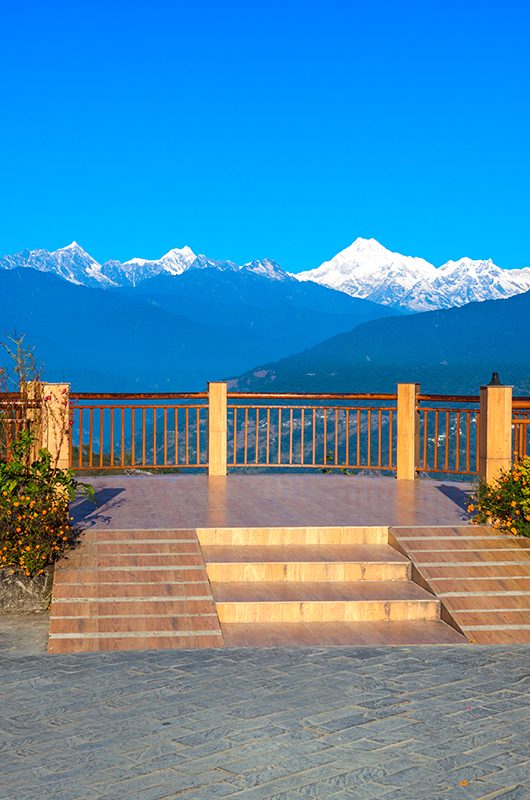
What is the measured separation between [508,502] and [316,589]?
2.20 m

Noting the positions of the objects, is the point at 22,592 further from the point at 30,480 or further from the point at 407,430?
the point at 407,430

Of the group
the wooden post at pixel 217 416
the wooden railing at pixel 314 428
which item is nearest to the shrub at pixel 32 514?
the wooden railing at pixel 314 428

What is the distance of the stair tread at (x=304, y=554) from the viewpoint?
26.8ft

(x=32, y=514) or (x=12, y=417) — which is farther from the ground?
(x=12, y=417)

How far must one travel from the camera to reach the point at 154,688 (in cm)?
554

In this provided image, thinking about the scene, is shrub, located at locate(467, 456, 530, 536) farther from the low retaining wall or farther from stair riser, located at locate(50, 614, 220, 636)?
the low retaining wall

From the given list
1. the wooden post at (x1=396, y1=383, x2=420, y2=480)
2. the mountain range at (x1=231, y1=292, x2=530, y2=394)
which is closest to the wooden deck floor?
the wooden post at (x1=396, y1=383, x2=420, y2=480)

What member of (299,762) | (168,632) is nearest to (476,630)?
(168,632)

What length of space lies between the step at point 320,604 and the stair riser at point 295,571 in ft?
0.68

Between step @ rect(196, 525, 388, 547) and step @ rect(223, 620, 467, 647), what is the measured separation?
150cm

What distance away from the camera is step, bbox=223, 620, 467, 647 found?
22.2ft

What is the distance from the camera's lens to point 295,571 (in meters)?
8.02

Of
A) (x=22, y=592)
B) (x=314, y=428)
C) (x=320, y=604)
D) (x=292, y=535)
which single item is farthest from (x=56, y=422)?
(x=314, y=428)

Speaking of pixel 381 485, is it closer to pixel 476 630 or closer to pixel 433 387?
pixel 476 630
